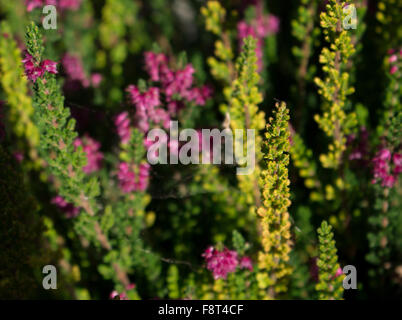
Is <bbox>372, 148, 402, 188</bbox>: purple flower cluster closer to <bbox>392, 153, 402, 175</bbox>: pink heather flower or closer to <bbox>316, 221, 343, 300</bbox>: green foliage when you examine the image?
<bbox>392, 153, 402, 175</bbox>: pink heather flower

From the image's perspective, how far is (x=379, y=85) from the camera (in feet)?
15.1

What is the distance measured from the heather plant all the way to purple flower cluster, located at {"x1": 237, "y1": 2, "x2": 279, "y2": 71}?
3cm

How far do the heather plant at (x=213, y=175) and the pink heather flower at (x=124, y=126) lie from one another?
18 millimetres

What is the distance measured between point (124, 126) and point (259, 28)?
2.28 metres

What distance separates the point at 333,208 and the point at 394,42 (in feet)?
5.88

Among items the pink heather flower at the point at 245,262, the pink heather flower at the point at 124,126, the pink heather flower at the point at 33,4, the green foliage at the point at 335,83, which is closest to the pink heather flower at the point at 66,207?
the pink heather flower at the point at 124,126

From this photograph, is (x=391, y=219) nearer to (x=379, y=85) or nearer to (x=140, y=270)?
(x=379, y=85)

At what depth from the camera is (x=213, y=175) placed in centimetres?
395

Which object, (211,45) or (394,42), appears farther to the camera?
(211,45)

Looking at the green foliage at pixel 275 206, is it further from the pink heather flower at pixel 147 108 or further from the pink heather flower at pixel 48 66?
the pink heather flower at pixel 48 66

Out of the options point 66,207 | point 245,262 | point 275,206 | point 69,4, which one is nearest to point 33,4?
point 66,207

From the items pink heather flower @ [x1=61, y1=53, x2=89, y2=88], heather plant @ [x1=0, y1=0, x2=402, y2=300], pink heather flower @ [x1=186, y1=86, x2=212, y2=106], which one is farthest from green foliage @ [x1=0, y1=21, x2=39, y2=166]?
pink heather flower @ [x1=186, y1=86, x2=212, y2=106]

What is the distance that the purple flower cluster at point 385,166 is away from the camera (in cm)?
340
